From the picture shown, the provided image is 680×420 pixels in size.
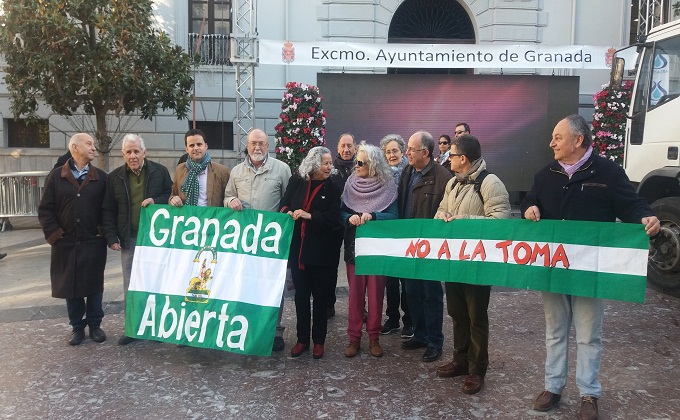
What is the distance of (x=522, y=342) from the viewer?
5.95m

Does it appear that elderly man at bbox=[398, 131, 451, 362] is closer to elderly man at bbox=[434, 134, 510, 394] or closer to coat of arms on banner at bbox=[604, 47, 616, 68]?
elderly man at bbox=[434, 134, 510, 394]

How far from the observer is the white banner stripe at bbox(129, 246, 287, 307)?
533 cm

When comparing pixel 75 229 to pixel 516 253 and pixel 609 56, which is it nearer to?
pixel 516 253

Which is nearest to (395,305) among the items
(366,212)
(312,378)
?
(366,212)

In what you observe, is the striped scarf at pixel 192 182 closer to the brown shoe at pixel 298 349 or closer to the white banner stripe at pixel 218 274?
the white banner stripe at pixel 218 274

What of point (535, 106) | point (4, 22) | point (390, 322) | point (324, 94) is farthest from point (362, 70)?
point (390, 322)

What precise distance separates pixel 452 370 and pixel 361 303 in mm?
1042

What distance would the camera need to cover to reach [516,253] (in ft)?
15.1

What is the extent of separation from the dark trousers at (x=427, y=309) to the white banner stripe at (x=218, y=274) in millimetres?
1245

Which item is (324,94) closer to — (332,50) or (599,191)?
(332,50)

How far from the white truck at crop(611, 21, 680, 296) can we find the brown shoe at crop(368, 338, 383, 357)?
12.5 ft

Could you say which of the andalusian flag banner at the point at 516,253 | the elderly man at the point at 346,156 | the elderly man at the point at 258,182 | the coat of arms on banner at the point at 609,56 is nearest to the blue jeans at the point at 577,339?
the andalusian flag banner at the point at 516,253

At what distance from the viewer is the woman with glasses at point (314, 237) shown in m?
5.37

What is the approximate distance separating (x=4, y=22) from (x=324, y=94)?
21.2 feet
